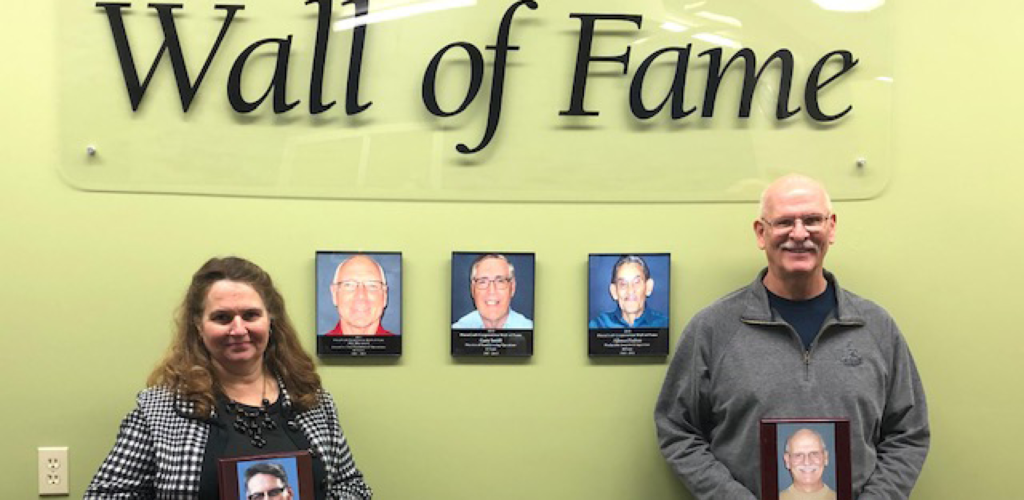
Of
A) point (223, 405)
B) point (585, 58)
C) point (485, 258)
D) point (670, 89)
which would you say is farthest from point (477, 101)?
point (223, 405)

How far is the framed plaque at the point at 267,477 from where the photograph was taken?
1.74 m

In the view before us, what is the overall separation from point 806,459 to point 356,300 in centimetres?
112

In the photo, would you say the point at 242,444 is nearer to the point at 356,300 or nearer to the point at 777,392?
the point at 356,300

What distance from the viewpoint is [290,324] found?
2.03 metres

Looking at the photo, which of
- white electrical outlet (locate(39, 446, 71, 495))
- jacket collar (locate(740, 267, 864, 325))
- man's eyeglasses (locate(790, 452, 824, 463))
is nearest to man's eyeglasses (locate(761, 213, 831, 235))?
jacket collar (locate(740, 267, 864, 325))

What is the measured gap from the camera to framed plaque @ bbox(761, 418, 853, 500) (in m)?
1.93

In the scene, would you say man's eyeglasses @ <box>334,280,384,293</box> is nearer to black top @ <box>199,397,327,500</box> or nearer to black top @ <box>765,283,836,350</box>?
black top @ <box>199,397,327,500</box>

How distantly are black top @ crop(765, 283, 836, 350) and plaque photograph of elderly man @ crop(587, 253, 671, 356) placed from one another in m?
0.28

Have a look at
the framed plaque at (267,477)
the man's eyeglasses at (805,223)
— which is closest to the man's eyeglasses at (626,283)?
the man's eyeglasses at (805,223)

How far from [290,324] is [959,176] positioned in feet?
5.77

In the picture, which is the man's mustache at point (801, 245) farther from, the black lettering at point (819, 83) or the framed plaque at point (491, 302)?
the framed plaque at point (491, 302)

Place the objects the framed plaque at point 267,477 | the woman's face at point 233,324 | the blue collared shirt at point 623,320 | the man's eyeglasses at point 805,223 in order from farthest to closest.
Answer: the blue collared shirt at point 623,320
the man's eyeglasses at point 805,223
the woman's face at point 233,324
the framed plaque at point 267,477

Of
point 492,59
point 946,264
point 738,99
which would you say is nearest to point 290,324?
point 492,59

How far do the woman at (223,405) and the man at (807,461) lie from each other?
0.97 metres
